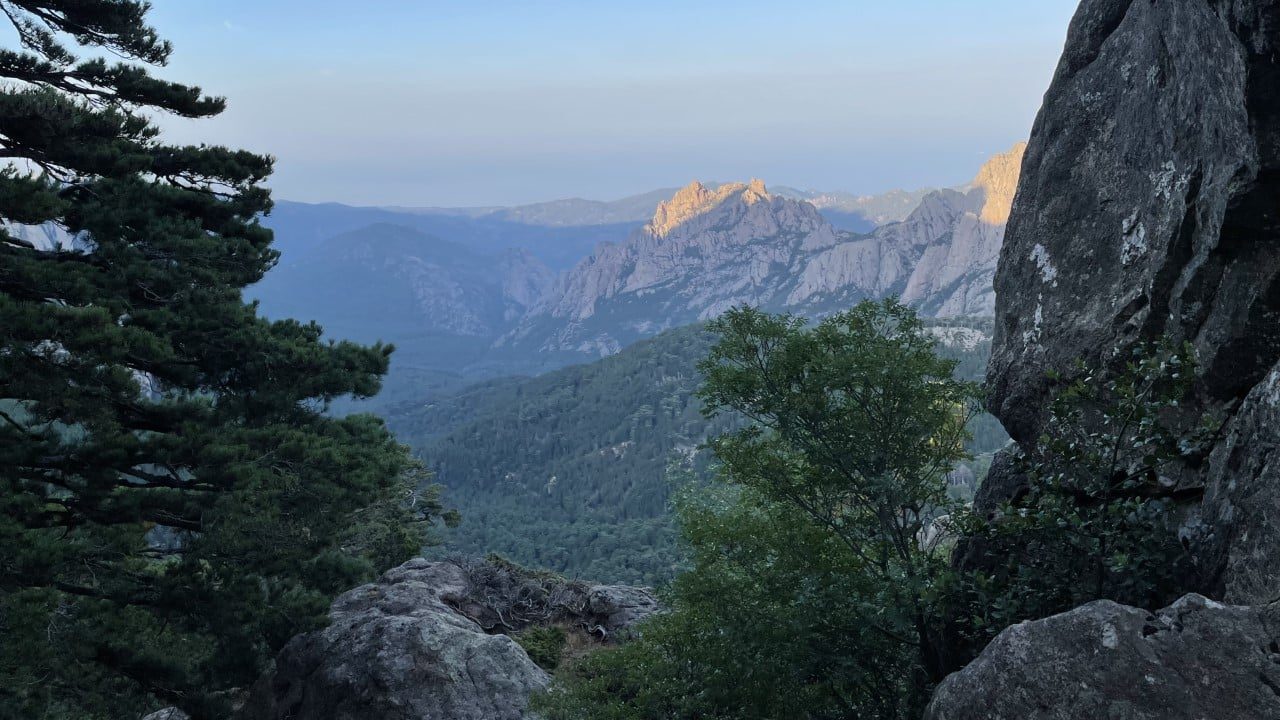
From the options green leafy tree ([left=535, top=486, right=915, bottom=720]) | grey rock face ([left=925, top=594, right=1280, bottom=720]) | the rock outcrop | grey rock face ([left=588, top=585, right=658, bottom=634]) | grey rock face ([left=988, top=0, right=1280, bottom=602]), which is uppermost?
grey rock face ([left=988, top=0, right=1280, bottom=602])

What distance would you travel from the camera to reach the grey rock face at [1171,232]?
7.71 m

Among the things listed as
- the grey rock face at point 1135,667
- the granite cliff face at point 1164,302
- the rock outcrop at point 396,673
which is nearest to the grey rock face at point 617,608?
A: the rock outcrop at point 396,673

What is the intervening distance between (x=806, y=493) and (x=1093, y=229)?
5.75 metres

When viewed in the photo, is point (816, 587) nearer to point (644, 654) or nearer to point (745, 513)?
point (745, 513)

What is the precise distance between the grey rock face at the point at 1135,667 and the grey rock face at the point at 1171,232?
1055 millimetres

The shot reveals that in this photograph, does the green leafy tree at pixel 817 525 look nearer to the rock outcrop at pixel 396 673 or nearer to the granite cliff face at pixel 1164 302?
the granite cliff face at pixel 1164 302

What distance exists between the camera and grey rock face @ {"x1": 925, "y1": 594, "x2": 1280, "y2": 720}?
5.63 meters

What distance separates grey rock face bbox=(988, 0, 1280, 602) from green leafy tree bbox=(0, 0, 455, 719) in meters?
13.1

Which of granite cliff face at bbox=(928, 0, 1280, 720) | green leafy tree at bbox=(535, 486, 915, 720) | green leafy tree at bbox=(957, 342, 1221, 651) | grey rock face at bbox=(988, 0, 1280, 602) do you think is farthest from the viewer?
green leafy tree at bbox=(535, 486, 915, 720)

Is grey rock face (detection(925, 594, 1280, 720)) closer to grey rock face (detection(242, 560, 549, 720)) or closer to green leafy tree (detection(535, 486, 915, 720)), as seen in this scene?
green leafy tree (detection(535, 486, 915, 720))

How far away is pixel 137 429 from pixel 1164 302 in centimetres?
1766

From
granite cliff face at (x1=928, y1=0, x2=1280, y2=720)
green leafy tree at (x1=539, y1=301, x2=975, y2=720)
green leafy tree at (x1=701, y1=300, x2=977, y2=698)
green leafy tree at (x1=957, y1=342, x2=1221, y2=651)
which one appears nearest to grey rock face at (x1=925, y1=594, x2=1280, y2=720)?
granite cliff face at (x1=928, y1=0, x2=1280, y2=720)

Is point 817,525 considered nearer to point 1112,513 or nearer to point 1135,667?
point 1112,513

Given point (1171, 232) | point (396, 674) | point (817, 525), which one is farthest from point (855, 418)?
point (396, 674)
